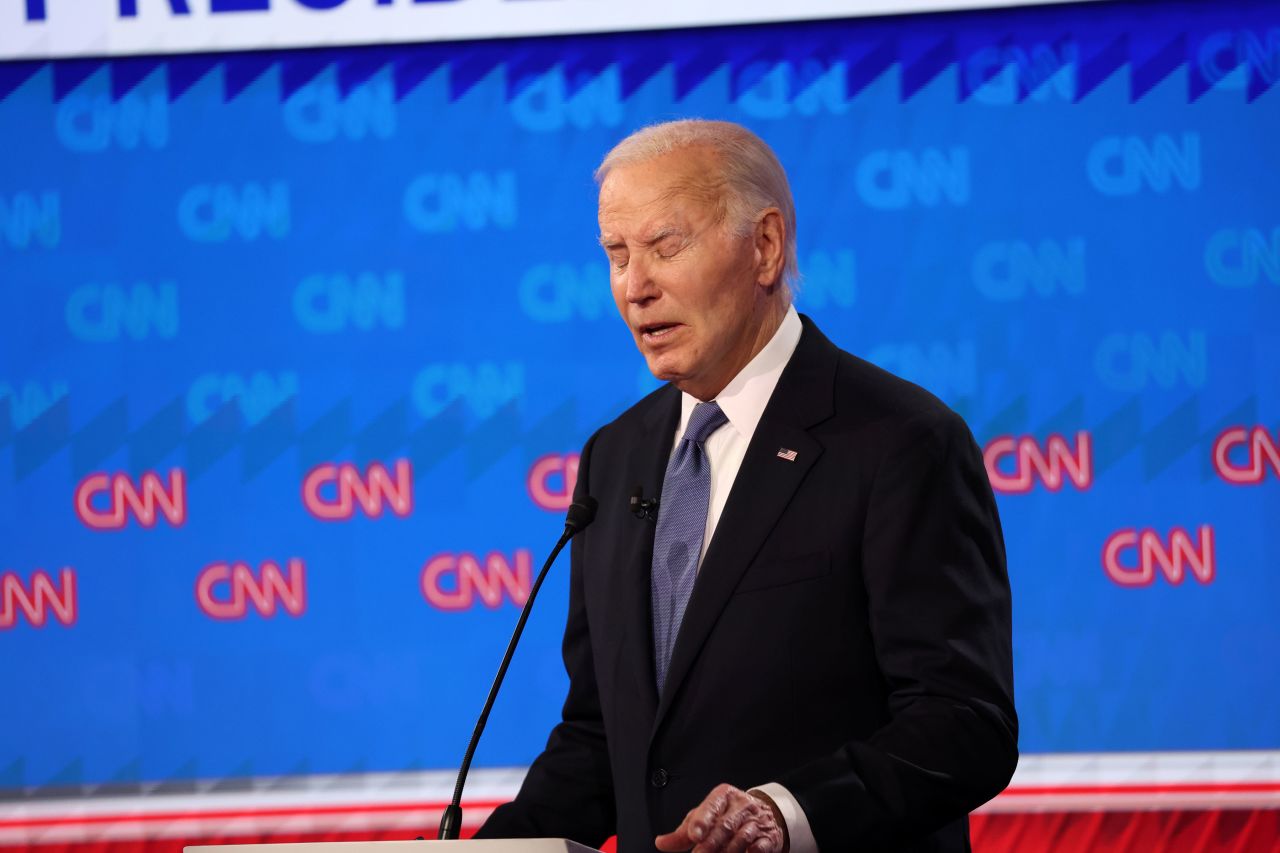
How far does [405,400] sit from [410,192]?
1.47 feet

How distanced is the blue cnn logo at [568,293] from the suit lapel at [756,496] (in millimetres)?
1257

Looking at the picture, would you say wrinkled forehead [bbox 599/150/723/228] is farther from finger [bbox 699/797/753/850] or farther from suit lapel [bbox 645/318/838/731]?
finger [bbox 699/797/753/850]

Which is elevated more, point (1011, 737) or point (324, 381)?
point (324, 381)

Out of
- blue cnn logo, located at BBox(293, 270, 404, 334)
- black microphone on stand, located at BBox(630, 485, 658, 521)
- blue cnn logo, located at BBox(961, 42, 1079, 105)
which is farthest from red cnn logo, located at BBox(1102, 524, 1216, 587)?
blue cnn logo, located at BBox(293, 270, 404, 334)

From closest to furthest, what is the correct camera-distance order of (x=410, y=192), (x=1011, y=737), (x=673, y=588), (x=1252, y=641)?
(x=1011, y=737), (x=673, y=588), (x=1252, y=641), (x=410, y=192)

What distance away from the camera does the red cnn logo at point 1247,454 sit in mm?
2754

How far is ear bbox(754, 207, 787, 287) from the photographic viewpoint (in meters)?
1.72

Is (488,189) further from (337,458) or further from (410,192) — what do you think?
(337,458)

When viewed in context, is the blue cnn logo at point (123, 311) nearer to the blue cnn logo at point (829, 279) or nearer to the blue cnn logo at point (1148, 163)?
the blue cnn logo at point (829, 279)

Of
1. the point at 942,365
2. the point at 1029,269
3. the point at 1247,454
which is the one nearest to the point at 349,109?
the point at 942,365

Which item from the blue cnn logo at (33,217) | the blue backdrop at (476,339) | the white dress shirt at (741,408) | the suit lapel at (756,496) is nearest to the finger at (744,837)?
the suit lapel at (756,496)

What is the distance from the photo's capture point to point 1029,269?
2.82 m

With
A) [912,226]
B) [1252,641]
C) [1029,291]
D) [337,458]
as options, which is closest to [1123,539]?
[1252,641]

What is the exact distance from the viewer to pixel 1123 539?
9.16 ft
